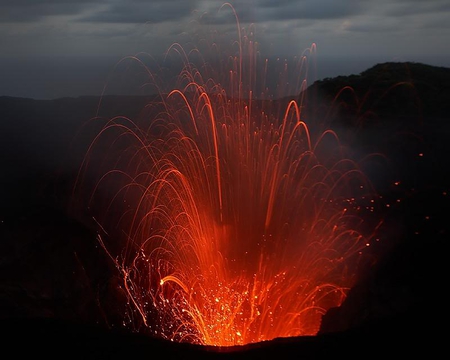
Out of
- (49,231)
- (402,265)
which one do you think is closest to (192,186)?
(49,231)

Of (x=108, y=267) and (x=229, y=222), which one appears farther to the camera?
(x=229, y=222)

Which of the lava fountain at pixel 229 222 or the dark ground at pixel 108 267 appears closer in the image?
the dark ground at pixel 108 267

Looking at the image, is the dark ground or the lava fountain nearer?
the dark ground
